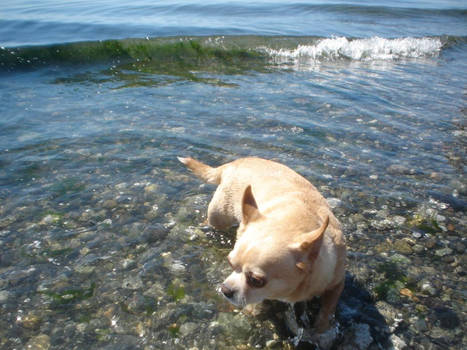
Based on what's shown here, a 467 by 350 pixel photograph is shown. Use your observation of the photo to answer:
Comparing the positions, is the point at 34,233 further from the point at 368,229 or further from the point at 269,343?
the point at 368,229

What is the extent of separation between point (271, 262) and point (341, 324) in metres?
1.14

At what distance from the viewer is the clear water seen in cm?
330

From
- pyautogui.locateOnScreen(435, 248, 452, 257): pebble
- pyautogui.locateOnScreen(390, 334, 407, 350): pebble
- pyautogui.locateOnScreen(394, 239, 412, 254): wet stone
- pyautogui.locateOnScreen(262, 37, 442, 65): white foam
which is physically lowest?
pyautogui.locateOnScreen(390, 334, 407, 350): pebble

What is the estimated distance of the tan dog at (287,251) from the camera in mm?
2670

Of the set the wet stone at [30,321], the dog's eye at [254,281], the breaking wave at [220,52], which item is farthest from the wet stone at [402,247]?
the breaking wave at [220,52]

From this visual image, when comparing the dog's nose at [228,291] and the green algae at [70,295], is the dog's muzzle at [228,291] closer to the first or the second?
the dog's nose at [228,291]

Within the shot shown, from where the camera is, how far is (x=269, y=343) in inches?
121

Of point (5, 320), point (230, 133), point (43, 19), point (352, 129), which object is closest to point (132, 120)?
point (230, 133)

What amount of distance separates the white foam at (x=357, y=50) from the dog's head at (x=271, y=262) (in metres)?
11.5

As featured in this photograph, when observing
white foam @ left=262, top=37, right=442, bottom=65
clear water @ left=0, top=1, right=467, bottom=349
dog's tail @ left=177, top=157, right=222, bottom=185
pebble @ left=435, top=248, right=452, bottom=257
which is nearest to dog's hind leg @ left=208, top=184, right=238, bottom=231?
clear water @ left=0, top=1, right=467, bottom=349

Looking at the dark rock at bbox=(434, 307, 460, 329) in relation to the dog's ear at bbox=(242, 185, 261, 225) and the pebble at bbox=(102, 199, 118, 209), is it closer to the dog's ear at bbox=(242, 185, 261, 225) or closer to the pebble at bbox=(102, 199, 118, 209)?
the dog's ear at bbox=(242, 185, 261, 225)

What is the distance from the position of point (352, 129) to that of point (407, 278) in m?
4.16

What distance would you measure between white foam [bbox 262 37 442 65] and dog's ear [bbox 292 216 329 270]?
11.6 m

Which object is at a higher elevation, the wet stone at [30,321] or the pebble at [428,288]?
the wet stone at [30,321]
